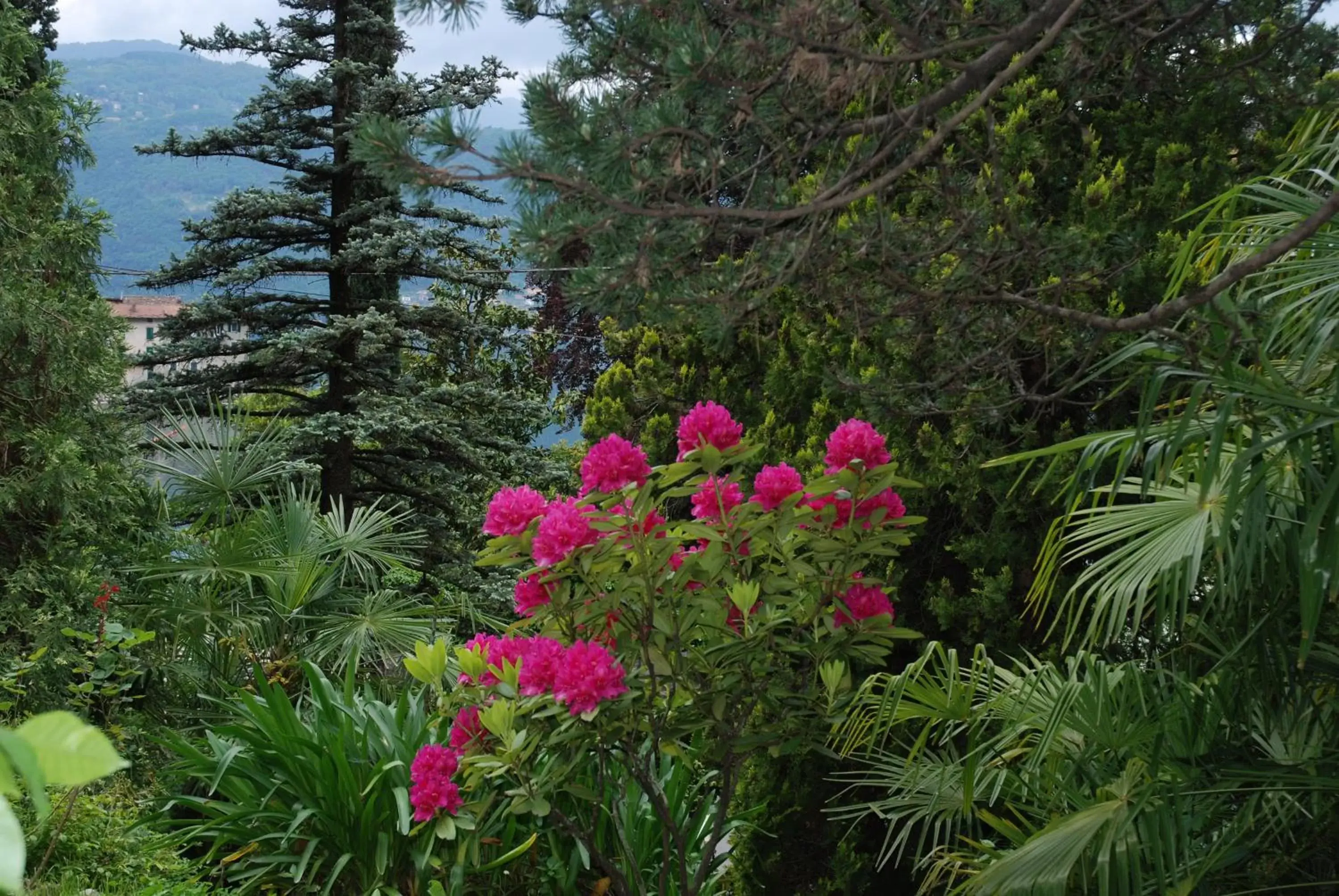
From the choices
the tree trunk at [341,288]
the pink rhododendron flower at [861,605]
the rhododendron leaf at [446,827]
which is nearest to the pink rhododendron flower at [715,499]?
the pink rhododendron flower at [861,605]

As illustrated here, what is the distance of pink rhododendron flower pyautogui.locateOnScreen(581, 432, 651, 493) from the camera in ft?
9.94

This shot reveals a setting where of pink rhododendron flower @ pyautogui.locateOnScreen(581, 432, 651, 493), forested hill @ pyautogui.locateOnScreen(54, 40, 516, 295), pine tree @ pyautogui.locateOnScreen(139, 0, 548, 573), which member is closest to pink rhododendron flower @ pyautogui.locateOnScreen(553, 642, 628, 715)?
pink rhododendron flower @ pyautogui.locateOnScreen(581, 432, 651, 493)

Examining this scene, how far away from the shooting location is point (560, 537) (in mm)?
2887

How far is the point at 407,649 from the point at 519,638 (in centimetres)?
294

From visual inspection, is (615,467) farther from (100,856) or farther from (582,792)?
(100,856)

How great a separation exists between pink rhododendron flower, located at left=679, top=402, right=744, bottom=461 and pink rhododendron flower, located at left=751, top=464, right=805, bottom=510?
12 centimetres

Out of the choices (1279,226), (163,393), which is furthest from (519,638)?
(163,393)

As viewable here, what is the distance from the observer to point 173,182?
247 feet

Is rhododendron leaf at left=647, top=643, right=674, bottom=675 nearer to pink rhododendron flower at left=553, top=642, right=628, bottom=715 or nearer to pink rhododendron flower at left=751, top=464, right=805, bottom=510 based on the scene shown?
pink rhododendron flower at left=553, top=642, right=628, bottom=715

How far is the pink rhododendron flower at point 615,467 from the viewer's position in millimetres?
3029

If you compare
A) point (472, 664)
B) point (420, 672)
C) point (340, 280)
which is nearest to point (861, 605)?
point (472, 664)

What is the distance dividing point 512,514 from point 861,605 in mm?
949

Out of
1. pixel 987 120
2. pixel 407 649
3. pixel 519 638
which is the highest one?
pixel 987 120

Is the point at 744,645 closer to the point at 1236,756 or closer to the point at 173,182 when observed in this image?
the point at 1236,756
